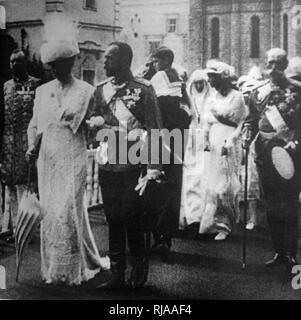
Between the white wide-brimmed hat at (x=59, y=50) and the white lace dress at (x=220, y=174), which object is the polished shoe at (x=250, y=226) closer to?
the white lace dress at (x=220, y=174)

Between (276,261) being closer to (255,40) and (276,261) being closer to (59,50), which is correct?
(255,40)

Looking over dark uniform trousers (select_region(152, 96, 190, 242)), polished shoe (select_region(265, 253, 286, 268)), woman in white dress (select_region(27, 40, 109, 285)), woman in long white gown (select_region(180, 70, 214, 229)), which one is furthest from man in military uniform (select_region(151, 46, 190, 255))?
polished shoe (select_region(265, 253, 286, 268))

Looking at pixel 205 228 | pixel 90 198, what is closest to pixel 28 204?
pixel 90 198

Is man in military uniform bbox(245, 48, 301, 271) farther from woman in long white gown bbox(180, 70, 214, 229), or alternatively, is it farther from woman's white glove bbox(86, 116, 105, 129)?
woman's white glove bbox(86, 116, 105, 129)

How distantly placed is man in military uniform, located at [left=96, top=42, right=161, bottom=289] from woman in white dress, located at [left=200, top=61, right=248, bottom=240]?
67 cm

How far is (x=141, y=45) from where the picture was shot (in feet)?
15.3

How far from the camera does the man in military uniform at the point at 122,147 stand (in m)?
4.45

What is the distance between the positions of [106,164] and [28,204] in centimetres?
64

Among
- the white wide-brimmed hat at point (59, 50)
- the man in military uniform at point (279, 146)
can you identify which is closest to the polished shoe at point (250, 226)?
the man in military uniform at point (279, 146)

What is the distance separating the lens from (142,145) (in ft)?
14.7

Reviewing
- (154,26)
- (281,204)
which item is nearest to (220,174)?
(281,204)

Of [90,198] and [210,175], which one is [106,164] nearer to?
[90,198]

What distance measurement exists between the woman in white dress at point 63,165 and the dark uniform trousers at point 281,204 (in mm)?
1217
